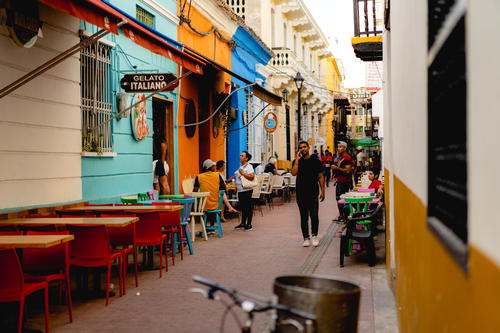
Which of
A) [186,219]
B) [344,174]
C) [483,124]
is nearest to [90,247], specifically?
[186,219]

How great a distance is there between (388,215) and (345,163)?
6602 mm

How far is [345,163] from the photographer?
51.0 feet

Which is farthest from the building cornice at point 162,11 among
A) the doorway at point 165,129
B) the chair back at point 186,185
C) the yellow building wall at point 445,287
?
the yellow building wall at point 445,287

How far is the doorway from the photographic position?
15477 mm

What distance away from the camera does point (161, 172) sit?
1409 cm

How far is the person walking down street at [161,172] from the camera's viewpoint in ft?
46.0

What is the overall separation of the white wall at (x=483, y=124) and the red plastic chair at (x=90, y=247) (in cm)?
605

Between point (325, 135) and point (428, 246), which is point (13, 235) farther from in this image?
point (325, 135)

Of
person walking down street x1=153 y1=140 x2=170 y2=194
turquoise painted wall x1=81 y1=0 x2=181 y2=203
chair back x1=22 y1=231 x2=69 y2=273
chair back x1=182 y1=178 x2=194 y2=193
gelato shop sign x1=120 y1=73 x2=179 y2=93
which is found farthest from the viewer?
chair back x1=182 y1=178 x2=194 y2=193

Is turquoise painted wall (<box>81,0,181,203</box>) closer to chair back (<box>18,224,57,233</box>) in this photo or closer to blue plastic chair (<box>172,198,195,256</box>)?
blue plastic chair (<box>172,198,195,256</box>)

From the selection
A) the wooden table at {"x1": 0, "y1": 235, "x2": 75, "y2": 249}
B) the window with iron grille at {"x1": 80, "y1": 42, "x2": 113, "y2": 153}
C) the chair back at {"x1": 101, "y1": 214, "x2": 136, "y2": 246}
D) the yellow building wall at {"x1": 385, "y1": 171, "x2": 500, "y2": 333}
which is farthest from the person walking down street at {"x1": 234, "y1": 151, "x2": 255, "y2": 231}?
the yellow building wall at {"x1": 385, "y1": 171, "x2": 500, "y2": 333}

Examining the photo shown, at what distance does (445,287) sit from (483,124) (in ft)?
2.98

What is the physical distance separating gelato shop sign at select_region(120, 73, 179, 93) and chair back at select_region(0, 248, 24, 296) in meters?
5.28

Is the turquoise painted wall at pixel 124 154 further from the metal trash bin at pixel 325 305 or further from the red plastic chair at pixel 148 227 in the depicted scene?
the metal trash bin at pixel 325 305
